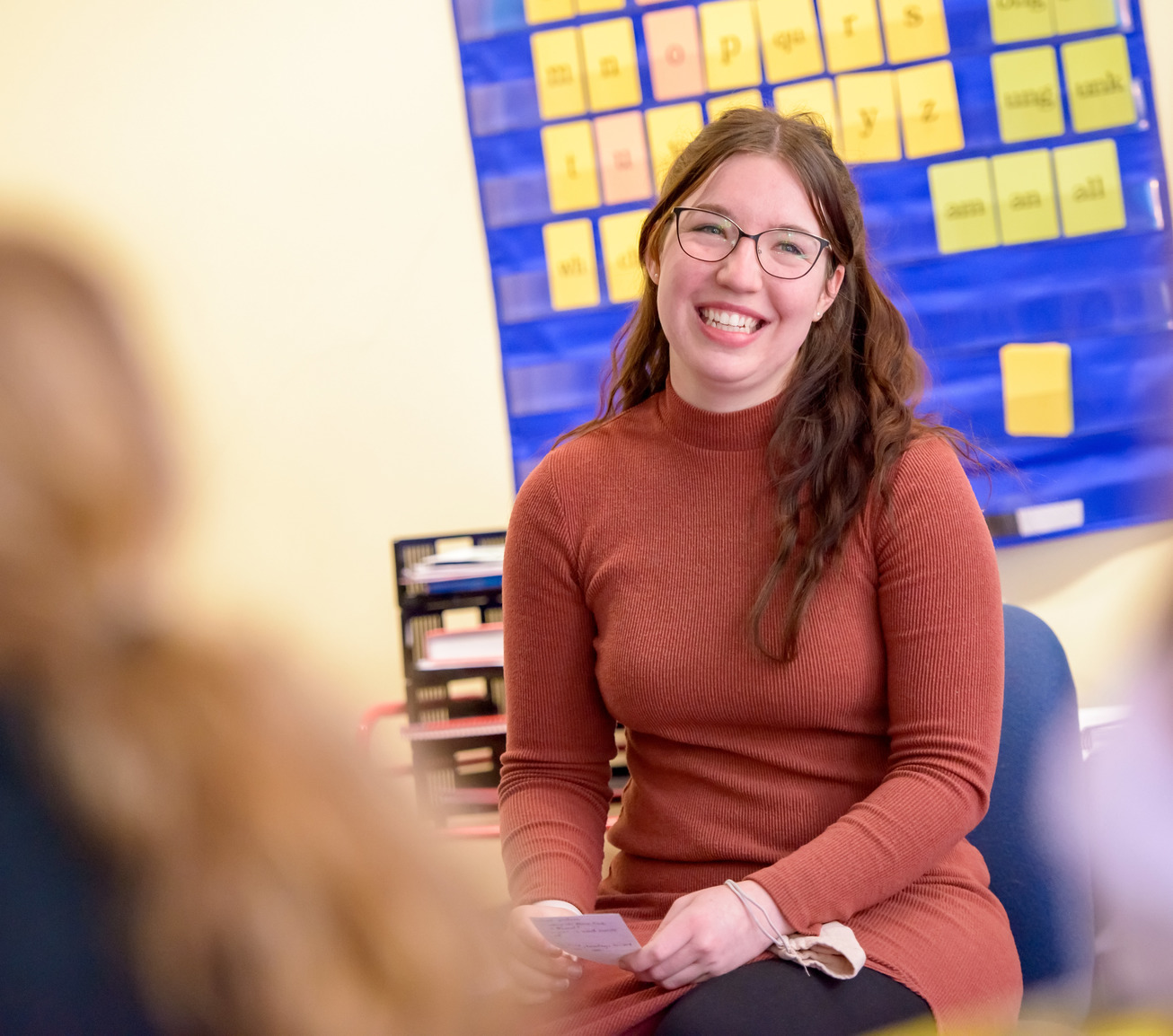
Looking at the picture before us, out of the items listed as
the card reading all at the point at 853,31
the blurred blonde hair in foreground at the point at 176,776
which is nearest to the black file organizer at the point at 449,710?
the card reading all at the point at 853,31

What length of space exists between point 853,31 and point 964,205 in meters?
0.40

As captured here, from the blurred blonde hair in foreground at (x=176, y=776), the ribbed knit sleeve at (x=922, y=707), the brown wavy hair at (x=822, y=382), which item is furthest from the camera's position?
the brown wavy hair at (x=822, y=382)

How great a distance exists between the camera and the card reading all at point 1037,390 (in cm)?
236

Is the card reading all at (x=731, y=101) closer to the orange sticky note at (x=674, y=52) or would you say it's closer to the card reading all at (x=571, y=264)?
the orange sticky note at (x=674, y=52)

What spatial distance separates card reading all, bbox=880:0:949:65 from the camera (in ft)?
7.75

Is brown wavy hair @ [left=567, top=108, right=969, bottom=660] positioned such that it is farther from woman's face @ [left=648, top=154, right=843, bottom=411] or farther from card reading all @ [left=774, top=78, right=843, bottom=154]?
card reading all @ [left=774, top=78, right=843, bottom=154]

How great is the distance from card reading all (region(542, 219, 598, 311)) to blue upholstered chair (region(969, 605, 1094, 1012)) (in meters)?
1.36

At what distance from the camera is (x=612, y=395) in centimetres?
146

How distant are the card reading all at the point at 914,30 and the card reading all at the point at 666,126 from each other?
1.27 ft

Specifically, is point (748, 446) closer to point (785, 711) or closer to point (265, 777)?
point (785, 711)

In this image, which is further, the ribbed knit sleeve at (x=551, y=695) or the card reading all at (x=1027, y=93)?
the card reading all at (x=1027, y=93)

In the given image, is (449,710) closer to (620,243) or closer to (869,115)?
(620,243)

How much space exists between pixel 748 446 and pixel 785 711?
29 cm

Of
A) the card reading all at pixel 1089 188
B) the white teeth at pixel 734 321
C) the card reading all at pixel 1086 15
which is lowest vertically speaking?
the white teeth at pixel 734 321
